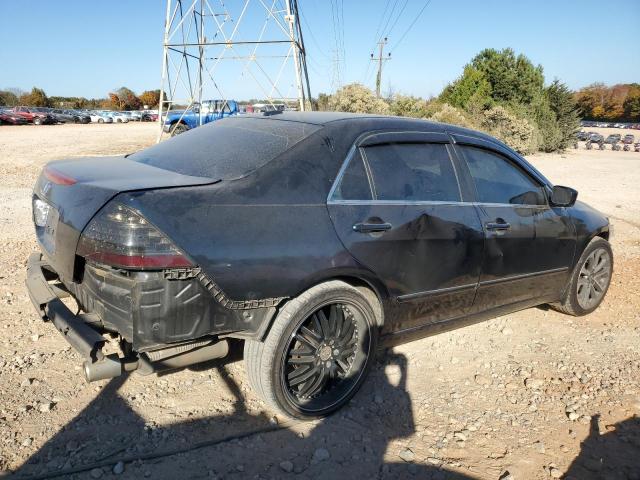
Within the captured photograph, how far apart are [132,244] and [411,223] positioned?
5.25 feet

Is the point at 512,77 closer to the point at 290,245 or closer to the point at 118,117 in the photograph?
the point at 290,245

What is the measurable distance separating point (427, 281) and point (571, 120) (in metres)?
27.9

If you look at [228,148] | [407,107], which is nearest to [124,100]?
[407,107]

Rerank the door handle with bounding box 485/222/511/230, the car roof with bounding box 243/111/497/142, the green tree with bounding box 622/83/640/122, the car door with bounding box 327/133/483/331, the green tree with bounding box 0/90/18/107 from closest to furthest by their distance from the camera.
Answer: the car door with bounding box 327/133/483/331, the car roof with bounding box 243/111/497/142, the door handle with bounding box 485/222/511/230, the green tree with bounding box 0/90/18/107, the green tree with bounding box 622/83/640/122

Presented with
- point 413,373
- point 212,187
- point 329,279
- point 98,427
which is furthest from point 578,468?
point 98,427

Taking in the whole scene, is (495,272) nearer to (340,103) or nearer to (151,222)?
(151,222)

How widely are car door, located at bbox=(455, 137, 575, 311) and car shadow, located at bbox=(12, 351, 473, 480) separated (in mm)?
1236

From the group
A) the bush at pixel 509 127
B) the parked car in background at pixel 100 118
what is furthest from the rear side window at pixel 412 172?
the parked car in background at pixel 100 118

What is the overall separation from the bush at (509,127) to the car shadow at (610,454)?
21010 mm

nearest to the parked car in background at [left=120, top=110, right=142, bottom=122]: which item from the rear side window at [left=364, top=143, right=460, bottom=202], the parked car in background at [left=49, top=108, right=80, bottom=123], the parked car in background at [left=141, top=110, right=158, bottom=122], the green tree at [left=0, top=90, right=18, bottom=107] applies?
the parked car in background at [left=141, top=110, right=158, bottom=122]

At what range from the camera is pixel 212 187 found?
94.7 inches

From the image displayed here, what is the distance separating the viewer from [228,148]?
9.62 ft

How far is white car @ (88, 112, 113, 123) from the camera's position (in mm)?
49094

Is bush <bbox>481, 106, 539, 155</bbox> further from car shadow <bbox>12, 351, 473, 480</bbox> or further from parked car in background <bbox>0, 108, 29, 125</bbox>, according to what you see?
parked car in background <bbox>0, 108, 29, 125</bbox>
